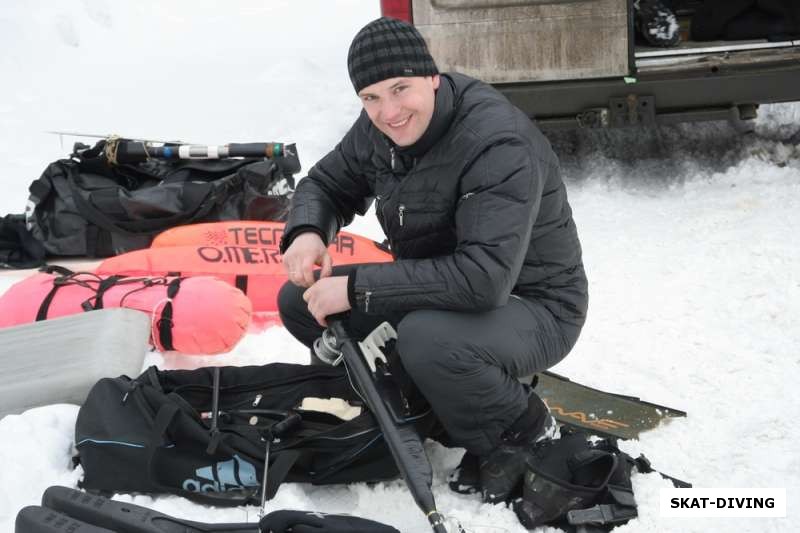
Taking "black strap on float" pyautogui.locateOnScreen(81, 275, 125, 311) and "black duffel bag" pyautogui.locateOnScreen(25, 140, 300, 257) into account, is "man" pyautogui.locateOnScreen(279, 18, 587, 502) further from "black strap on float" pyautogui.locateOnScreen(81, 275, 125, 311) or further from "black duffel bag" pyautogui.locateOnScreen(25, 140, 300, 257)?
"black duffel bag" pyautogui.locateOnScreen(25, 140, 300, 257)

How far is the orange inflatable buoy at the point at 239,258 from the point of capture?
4406 millimetres

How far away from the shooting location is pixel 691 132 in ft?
21.4

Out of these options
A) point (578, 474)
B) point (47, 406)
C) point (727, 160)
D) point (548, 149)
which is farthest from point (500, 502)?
point (727, 160)

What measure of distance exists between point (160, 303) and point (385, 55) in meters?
1.75

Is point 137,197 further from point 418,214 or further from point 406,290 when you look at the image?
point 406,290

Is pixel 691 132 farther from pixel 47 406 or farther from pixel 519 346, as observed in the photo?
pixel 47 406

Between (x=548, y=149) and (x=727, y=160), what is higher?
(x=548, y=149)

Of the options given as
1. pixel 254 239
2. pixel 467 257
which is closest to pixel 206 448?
pixel 467 257

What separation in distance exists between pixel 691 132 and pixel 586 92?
166cm

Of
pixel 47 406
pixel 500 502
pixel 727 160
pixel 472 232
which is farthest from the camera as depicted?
pixel 727 160

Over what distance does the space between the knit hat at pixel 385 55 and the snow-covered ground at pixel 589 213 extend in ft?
4.36

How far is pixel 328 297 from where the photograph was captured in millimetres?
2797

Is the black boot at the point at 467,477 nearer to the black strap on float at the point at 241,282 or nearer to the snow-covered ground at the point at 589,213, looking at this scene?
the snow-covered ground at the point at 589,213

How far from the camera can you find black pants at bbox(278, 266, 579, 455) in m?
A: 2.68
